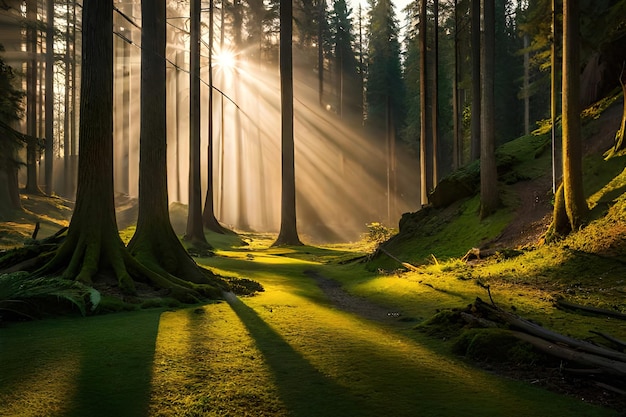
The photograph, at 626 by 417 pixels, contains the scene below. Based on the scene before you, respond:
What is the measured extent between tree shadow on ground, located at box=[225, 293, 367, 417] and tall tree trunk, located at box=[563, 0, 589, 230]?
908 centimetres

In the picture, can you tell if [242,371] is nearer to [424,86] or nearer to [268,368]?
[268,368]

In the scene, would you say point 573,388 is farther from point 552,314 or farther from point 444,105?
point 444,105

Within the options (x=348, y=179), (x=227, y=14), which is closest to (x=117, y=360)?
(x=227, y=14)

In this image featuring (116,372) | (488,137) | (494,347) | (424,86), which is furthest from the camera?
(424,86)

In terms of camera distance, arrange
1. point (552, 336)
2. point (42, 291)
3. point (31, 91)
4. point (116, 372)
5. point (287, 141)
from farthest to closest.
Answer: point (31, 91), point (287, 141), point (42, 291), point (552, 336), point (116, 372)

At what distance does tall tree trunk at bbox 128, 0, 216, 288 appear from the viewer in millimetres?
10125

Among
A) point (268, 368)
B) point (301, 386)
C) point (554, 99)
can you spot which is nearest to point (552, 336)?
point (301, 386)

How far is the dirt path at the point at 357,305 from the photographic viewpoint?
8.09m

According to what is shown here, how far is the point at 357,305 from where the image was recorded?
9750 mm

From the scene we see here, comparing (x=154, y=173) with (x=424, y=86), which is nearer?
(x=154, y=173)

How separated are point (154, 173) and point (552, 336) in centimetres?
927

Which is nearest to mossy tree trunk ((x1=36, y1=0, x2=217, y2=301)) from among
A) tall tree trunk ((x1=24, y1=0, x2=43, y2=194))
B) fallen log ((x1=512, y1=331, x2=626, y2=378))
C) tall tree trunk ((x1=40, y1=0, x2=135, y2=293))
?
tall tree trunk ((x1=40, y1=0, x2=135, y2=293))

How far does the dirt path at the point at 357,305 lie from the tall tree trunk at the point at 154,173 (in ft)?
10.3

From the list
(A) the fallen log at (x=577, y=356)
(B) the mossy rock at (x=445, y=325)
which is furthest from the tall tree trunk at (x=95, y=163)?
(A) the fallen log at (x=577, y=356)
